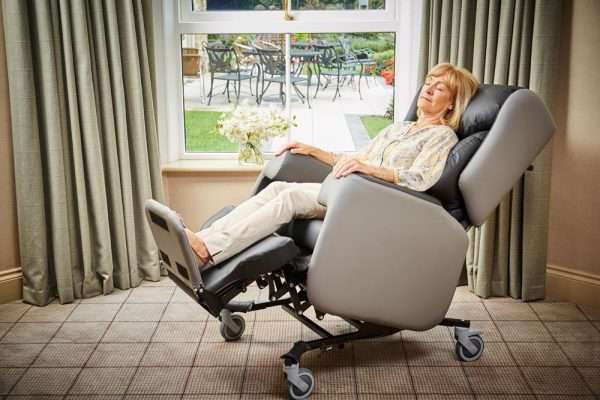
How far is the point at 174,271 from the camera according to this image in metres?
2.48

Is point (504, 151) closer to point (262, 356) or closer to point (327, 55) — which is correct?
point (262, 356)

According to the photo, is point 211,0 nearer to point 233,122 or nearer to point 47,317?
point 233,122

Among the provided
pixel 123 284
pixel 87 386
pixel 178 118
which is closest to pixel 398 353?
pixel 87 386

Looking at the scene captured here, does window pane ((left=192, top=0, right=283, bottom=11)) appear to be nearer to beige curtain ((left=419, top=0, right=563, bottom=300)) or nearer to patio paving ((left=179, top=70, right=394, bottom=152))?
patio paving ((left=179, top=70, right=394, bottom=152))

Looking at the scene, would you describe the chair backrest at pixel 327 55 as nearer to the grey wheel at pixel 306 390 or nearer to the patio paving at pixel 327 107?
the patio paving at pixel 327 107

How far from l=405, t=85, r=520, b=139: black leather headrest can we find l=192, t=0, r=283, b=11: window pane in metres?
1.39


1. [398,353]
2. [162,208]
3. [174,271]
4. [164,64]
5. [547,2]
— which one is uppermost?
[547,2]

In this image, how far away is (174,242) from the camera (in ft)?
7.66

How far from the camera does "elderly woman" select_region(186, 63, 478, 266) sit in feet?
8.05

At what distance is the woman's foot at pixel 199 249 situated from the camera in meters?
2.40

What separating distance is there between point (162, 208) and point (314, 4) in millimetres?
1790

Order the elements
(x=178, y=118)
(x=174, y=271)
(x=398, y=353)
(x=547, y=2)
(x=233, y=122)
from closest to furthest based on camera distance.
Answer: (x=174, y=271) < (x=398, y=353) < (x=547, y=2) < (x=233, y=122) < (x=178, y=118)

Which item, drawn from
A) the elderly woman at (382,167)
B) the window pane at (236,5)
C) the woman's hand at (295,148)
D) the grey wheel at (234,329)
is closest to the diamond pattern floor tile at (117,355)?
the grey wheel at (234,329)

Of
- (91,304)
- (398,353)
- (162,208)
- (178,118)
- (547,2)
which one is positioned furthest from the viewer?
(178,118)
